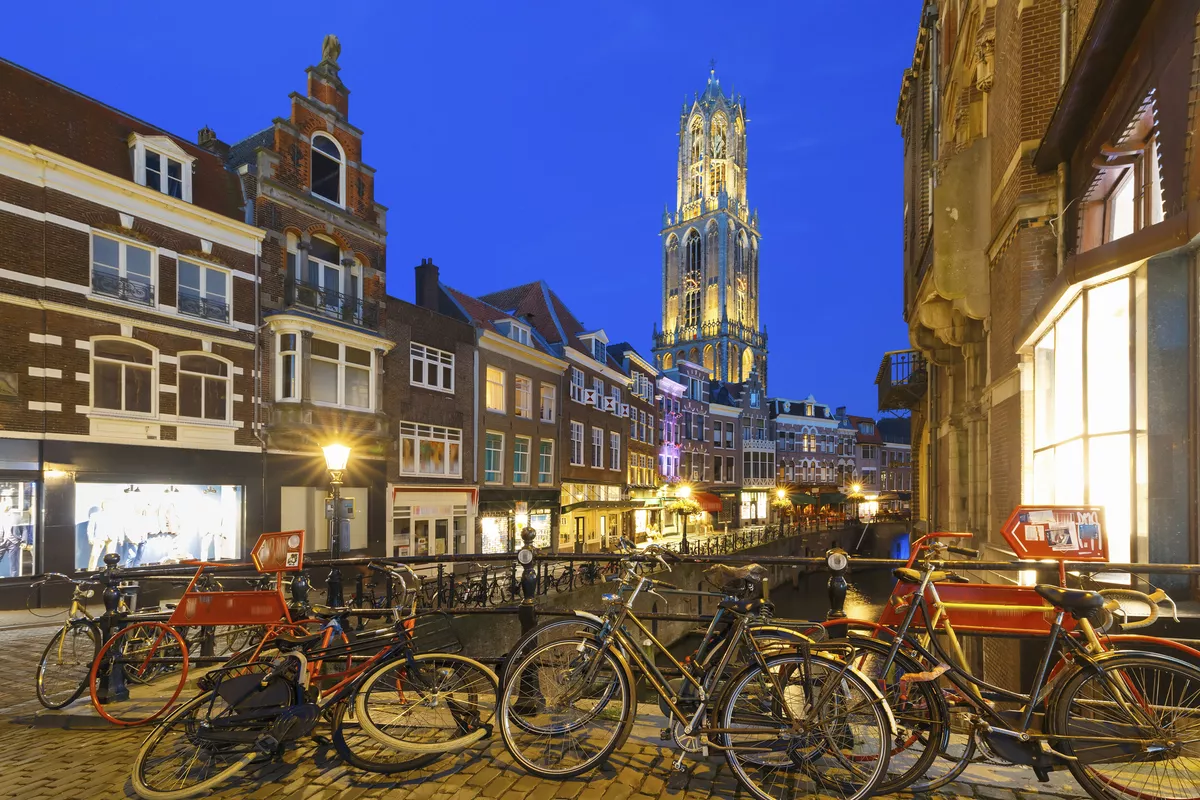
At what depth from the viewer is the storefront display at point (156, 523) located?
15305 mm

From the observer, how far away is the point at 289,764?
4.14 meters

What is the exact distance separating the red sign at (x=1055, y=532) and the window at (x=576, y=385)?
92.6 ft

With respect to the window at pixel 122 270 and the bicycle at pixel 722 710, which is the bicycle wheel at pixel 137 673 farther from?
the window at pixel 122 270

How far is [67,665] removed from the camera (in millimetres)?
6012

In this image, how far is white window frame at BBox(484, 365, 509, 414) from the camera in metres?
26.5

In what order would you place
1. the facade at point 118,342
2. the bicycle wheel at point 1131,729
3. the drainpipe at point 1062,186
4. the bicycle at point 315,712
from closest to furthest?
1. the bicycle wheel at point 1131,729
2. the bicycle at point 315,712
3. the drainpipe at point 1062,186
4. the facade at point 118,342

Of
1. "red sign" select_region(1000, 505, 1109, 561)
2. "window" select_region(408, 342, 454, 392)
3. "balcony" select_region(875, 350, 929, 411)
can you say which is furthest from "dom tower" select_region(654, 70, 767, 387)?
"red sign" select_region(1000, 505, 1109, 561)

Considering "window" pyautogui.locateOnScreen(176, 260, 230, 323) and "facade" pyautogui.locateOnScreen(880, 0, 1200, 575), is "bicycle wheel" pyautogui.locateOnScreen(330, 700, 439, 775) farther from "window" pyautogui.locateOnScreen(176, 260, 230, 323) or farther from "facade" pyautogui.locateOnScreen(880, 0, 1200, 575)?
"window" pyautogui.locateOnScreen(176, 260, 230, 323)

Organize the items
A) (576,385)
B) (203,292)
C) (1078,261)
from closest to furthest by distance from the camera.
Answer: (1078,261) → (203,292) → (576,385)

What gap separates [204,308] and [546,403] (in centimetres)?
1555

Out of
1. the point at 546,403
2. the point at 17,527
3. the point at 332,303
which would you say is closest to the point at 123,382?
the point at 17,527

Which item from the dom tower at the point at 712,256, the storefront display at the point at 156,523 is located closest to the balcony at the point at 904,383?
the storefront display at the point at 156,523

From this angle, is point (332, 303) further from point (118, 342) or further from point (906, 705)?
point (906, 705)

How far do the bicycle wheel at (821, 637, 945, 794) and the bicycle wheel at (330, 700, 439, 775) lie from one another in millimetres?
2656
